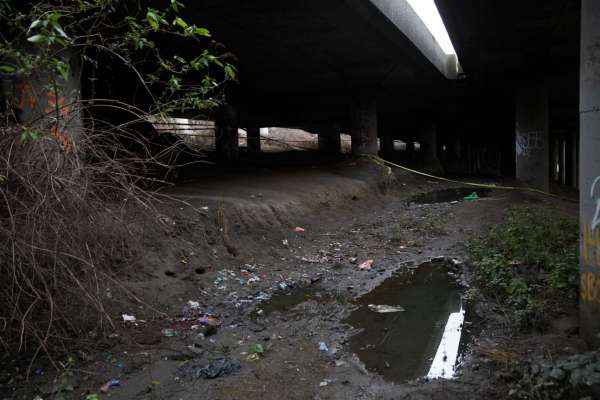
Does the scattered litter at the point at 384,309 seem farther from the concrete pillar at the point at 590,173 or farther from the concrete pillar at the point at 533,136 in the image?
the concrete pillar at the point at 533,136

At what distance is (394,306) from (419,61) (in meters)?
8.98

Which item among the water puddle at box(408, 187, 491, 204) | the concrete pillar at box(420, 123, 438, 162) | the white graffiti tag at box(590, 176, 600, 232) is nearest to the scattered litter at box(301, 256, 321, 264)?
the white graffiti tag at box(590, 176, 600, 232)

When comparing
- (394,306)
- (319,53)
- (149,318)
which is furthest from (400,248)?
(319,53)

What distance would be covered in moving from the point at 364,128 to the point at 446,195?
3862mm

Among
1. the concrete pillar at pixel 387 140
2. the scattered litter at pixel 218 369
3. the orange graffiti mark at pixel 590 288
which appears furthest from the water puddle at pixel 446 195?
the concrete pillar at pixel 387 140

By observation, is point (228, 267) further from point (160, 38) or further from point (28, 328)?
point (160, 38)

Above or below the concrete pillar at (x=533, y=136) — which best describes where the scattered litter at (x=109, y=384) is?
below

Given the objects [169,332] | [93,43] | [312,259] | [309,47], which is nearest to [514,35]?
[309,47]

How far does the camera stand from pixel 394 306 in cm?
469

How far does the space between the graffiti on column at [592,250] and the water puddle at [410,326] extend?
3.54ft

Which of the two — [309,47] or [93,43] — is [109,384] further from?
[309,47]

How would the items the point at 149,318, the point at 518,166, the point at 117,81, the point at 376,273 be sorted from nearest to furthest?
1. the point at 149,318
2. the point at 376,273
3. the point at 117,81
4. the point at 518,166

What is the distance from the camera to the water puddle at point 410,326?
3.37 m

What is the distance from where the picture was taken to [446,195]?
13492mm
